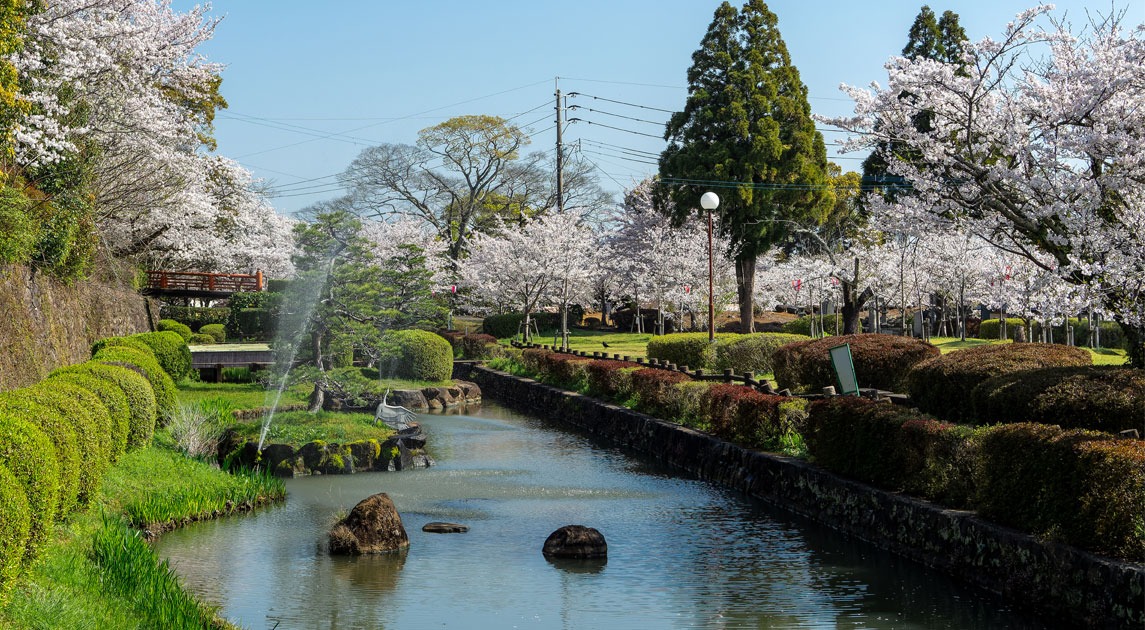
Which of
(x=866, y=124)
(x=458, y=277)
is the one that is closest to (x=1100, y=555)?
(x=866, y=124)

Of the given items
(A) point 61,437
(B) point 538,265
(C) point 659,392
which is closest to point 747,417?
(C) point 659,392

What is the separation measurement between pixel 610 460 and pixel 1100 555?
11.7 m

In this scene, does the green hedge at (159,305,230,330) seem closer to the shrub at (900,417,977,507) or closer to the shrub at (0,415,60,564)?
the shrub at (0,415,60,564)

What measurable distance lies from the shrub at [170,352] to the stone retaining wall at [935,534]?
1251cm

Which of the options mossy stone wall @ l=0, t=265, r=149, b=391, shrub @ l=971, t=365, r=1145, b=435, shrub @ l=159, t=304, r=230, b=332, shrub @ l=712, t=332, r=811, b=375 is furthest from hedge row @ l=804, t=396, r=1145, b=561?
shrub @ l=159, t=304, r=230, b=332

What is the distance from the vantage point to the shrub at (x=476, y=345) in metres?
40.5

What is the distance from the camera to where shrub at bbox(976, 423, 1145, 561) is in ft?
25.5

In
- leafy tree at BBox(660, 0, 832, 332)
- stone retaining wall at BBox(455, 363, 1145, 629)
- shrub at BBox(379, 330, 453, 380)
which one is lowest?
stone retaining wall at BBox(455, 363, 1145, 629)

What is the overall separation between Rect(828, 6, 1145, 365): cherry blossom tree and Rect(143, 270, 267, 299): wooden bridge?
3311 cm

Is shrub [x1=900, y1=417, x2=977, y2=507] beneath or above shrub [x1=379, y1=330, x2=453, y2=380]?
beneath

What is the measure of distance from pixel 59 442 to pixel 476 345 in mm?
32242

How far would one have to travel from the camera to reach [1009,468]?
934 cm

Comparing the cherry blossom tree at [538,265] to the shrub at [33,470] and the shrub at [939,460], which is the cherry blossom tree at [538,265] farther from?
the shrub at [33,470]

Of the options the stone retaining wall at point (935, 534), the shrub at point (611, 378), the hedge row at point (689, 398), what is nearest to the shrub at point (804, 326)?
the hedge row at point (689, 398)
